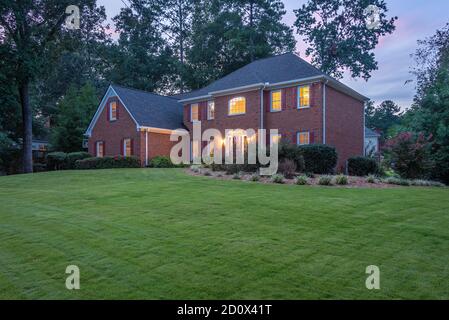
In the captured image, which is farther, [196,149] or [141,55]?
[141,55]

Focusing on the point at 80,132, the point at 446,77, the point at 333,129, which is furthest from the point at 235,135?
the point at 80,132

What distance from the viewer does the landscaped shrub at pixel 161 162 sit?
69.2 ft

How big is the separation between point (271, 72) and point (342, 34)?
19661 millimetres

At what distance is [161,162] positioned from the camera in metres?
21.3

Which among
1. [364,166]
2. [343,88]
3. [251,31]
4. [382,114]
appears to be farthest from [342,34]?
[382,114]

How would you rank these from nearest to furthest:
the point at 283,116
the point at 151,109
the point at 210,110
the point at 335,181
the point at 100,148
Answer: the point at 335,181, the point at 283,116, the point at 210,110, the point at 151,109, the point at 100,148

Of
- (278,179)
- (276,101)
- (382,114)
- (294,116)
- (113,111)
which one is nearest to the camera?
(278,179)

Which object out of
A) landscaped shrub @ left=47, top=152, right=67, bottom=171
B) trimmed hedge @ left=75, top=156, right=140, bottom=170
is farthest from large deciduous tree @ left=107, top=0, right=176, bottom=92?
trimmed hedge @ left=75, top=156, right=140, bottom=170

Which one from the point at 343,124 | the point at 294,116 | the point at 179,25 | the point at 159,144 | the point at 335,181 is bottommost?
the point at 335,181

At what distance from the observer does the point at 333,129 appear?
18875mm

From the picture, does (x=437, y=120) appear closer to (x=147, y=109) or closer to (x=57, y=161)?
(x=147, y=109)

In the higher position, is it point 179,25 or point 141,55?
point 179,25

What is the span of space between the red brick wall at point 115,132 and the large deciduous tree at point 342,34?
75.1 ft

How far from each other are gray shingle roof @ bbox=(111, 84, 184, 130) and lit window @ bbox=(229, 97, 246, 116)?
207 inches
